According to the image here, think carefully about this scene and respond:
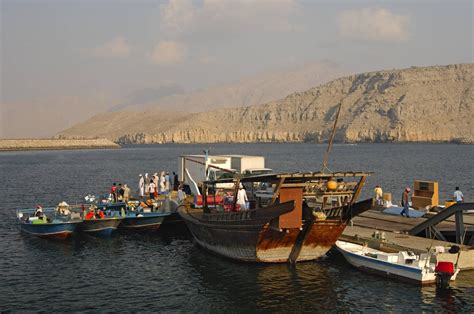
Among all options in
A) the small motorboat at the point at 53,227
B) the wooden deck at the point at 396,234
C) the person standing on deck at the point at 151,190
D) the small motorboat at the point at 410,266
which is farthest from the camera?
the person standing on deck at the point at 151,190

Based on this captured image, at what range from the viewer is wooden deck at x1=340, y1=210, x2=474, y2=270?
73.8 ft

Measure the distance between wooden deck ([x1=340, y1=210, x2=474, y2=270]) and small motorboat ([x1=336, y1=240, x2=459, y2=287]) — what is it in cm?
70

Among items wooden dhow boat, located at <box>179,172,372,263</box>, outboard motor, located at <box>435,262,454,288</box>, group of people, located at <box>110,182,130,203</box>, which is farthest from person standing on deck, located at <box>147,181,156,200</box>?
outboard motor, located at <box>435,262,454,288</box>

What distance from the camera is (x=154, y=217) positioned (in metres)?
32.4

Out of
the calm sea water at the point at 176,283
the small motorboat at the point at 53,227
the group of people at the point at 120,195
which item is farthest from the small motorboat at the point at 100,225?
the group of people at the point at 120,195

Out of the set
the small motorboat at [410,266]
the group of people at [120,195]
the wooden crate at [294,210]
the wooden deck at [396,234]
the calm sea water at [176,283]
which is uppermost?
the wooden crate at [294,210]

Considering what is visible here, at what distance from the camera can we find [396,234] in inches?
1027

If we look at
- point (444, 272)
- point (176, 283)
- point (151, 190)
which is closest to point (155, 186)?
point (151, 190)

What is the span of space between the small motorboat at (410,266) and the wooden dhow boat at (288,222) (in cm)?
199

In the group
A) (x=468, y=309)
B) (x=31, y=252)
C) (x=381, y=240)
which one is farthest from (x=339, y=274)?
(x=31, y=252)

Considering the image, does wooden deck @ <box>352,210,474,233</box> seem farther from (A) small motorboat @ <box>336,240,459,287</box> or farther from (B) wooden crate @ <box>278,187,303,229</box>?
(B) wooden crate @ <box>278,187,303,229</box>

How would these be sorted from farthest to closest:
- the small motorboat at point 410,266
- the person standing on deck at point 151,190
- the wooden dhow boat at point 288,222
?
1. the person standing on deck at point 151,190
2. the wooden dhow boat at point 288,222
3. the small motorboat at point 410,266

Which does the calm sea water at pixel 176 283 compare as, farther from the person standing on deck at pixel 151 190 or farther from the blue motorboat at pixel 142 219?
the person standing on deck at pixel 151 190

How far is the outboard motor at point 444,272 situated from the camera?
2034cm
